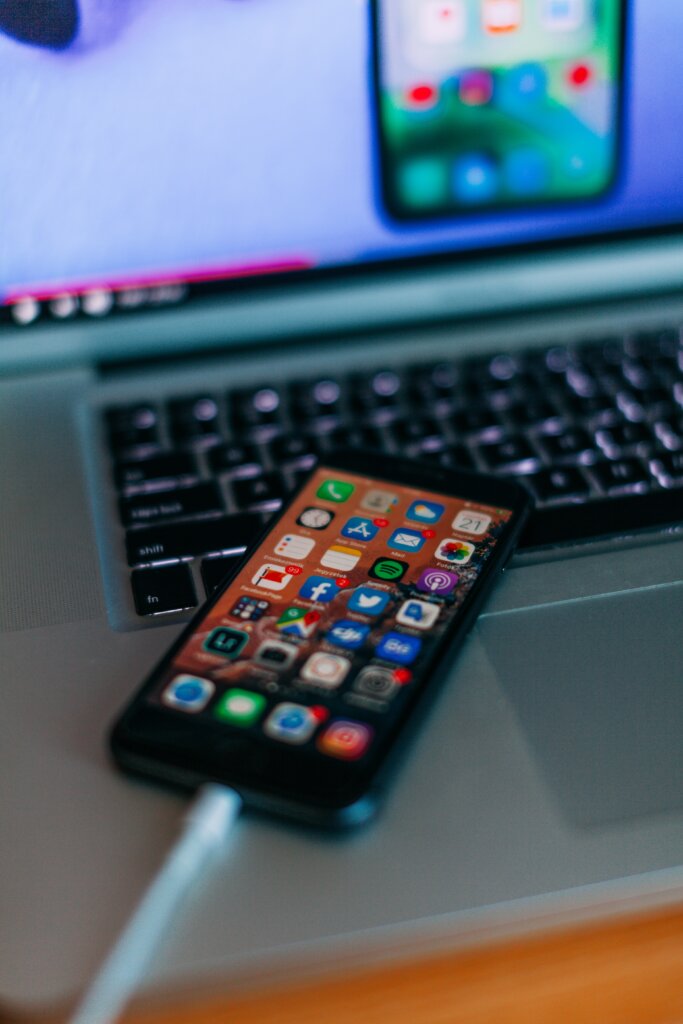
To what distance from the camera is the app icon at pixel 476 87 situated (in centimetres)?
48

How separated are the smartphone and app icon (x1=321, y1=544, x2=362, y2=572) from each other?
222mm

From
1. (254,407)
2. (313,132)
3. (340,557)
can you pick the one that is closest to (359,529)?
(340,557)

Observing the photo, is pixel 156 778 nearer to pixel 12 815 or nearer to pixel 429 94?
pixel 12 815

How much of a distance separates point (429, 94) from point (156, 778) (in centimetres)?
36

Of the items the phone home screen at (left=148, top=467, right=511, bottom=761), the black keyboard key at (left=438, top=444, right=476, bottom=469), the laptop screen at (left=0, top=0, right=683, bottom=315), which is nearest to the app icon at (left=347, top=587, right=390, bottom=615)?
the phone home screen at (left=148, top=467, right=511, bottom=761)

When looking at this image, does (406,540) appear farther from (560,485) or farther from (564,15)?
(564,15)

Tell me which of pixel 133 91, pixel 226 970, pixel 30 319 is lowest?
pixel 226 970

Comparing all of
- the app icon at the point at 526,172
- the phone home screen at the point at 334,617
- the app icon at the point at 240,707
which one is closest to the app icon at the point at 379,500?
the phone home screen at the point at 334,617

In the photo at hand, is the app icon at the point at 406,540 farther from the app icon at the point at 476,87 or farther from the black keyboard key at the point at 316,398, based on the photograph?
the app icon at the point at 476,87

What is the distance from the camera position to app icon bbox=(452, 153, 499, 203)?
500 mm

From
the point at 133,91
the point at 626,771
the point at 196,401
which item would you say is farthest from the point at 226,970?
the point at 133,91

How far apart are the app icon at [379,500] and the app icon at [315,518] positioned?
2 cm

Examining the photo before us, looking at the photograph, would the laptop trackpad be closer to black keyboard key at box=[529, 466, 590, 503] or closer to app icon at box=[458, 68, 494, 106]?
black keyboard key at box=[529, 466, 590, 503]

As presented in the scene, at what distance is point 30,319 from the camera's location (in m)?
0.49
